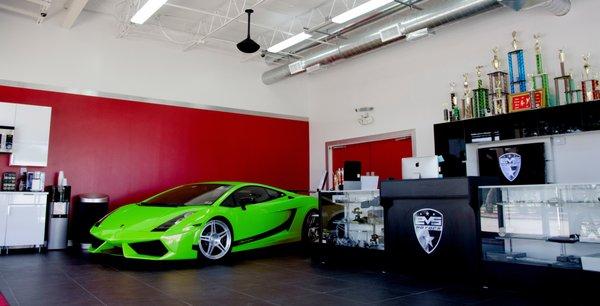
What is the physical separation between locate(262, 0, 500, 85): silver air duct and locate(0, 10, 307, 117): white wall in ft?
4.46

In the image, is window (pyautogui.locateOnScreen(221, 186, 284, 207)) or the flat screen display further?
the flat screen display

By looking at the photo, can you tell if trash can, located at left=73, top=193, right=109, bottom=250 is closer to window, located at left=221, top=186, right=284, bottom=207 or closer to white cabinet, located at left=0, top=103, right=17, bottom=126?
white cabinet, located at left=0, top=103, right=17, bottom=126

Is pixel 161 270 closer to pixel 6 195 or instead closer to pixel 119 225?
pixel 119 225

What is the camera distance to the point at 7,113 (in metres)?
6.53

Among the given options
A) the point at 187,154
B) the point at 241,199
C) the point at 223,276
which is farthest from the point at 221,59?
the point at 223,276

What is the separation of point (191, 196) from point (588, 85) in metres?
5.25

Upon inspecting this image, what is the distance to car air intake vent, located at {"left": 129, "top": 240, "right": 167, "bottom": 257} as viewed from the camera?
4746 mm

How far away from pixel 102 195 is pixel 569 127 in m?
6.80

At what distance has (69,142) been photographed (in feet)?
23.5

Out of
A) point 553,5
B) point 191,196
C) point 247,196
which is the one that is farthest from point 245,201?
point 553,5

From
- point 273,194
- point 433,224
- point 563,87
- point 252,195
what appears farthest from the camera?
point 273,194

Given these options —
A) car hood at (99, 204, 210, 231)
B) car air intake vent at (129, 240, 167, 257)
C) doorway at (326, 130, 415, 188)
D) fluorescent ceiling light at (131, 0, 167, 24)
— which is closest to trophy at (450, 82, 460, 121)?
doorway at (326, 130, 415, 188)

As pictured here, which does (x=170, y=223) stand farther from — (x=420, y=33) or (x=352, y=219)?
(x=420, y=33)

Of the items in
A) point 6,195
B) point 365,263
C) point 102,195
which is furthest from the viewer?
point 102,195
